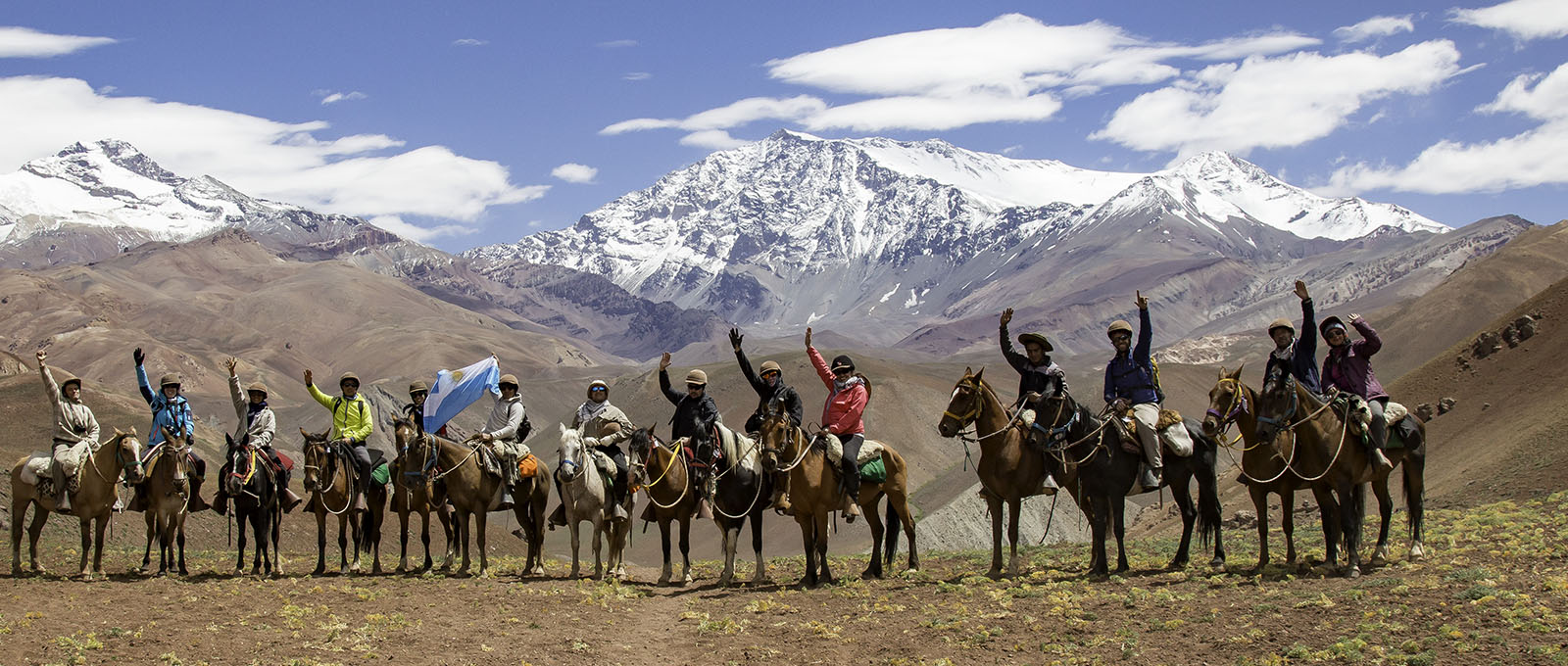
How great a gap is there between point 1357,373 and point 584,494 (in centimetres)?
1151

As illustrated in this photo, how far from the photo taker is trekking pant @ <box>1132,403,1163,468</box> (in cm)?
1841

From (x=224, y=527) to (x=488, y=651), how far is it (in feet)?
120

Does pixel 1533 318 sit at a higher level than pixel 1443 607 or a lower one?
higher

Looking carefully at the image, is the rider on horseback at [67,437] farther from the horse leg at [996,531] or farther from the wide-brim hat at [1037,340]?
the wide-brim hat at [1037,340]

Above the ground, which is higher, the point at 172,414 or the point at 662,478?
the point at 172,414

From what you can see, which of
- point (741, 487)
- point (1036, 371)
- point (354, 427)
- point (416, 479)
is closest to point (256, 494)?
point (354, 427)

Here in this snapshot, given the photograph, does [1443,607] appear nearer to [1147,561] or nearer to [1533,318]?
[1147,561]

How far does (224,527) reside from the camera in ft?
155

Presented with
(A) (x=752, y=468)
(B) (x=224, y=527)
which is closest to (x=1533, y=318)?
(A) (x=752, y=468)

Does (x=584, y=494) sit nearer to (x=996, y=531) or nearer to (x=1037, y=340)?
(x=996, y=531)

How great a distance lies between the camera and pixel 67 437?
2070 cm

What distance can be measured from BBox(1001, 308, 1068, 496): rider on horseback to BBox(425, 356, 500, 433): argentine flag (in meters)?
8.78

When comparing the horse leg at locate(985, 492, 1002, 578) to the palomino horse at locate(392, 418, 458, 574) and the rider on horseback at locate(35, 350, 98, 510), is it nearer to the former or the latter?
the palomino horse at locate(392, 418, 458, 574)

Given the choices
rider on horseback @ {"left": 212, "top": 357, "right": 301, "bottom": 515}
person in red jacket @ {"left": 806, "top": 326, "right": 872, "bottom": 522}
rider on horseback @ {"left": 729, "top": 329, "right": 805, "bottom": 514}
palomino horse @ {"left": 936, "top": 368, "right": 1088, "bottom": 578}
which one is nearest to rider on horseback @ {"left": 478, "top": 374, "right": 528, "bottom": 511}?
rider on horseback @ {"left": 212, "top": 357, "right": 301, "bottom": 515}
